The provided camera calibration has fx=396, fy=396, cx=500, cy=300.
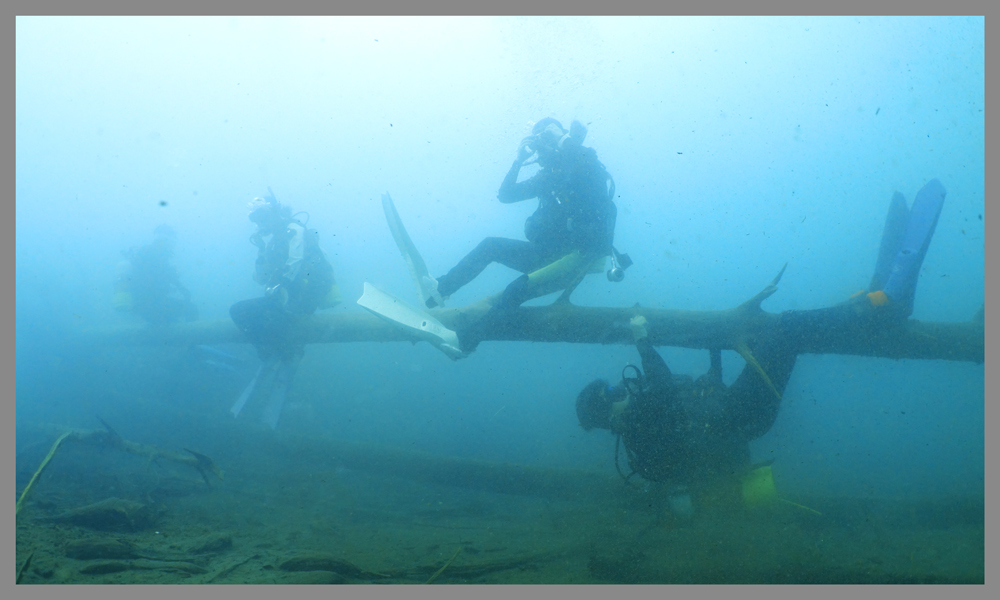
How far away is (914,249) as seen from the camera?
12.2ft

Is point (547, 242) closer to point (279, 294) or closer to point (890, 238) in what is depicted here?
point (279, 294)

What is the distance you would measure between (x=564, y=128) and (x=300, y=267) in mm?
4057

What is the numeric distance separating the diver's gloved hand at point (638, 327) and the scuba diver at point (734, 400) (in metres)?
0.08

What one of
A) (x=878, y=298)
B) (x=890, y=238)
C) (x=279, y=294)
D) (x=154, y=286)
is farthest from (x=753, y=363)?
(x=154, y=286)

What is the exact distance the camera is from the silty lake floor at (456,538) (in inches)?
116

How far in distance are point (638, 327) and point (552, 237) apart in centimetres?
139

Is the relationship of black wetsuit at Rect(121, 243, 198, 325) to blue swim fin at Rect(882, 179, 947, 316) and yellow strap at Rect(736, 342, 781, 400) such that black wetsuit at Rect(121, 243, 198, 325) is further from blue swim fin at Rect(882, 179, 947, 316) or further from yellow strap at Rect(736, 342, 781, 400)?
blue swim fin at Rect(882, 179, 947, 316)

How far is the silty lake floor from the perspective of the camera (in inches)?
116

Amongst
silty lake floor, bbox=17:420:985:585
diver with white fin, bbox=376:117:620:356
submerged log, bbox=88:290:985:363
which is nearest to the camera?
silty lake floor, bbox=17:420:985:585

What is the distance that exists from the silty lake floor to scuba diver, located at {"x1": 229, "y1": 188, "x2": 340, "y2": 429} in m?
1.58

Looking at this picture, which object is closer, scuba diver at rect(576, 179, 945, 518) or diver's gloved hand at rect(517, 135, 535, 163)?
scuba diver at rect(576, 179, 945, 518)

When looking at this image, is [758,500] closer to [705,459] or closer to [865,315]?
[705,459]

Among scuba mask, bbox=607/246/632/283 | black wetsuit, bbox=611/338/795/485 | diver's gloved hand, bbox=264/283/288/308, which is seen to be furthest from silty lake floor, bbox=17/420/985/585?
diver's gloved hand, bbox=264/283/288/308

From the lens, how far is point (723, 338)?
4172 mm
